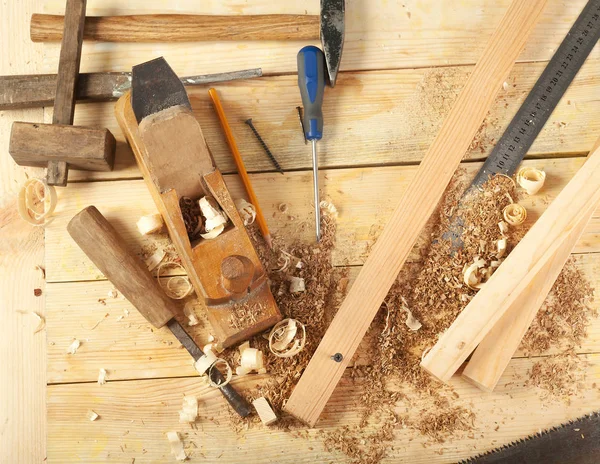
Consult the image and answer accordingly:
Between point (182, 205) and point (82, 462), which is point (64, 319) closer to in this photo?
point (82, 462)

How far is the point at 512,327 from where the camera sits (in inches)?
69.6

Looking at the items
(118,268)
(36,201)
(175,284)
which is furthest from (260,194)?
(36,201)

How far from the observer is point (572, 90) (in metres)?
1.95

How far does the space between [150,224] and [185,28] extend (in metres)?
0.62

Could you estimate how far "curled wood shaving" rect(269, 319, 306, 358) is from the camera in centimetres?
176

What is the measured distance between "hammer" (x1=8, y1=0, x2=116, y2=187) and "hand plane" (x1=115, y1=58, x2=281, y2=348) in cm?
14

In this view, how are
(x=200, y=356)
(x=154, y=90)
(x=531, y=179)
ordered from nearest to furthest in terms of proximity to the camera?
(x=154, y=90)
(x=200, y=356)
(x=531, y=179)

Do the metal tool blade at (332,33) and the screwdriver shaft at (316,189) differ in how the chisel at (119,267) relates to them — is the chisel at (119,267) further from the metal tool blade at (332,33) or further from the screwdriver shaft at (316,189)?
the metal tool blade at (332,33)

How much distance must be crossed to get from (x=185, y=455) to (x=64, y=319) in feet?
1.78

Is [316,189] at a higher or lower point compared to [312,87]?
lower

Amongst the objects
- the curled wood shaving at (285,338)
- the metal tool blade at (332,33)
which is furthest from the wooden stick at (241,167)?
the metal tool blade at (332,33)

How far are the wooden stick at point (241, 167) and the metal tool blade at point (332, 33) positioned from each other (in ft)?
1.15

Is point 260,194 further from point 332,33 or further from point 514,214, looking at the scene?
point 514,214

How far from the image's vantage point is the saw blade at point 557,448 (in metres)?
1.78
